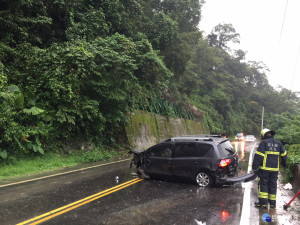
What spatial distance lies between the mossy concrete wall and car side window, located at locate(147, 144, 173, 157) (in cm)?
921

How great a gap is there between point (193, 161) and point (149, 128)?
592 inches

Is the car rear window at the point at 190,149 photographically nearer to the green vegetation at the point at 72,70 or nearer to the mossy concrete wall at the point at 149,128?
the green vegetation at the point at 72,70

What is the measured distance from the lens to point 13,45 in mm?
13422

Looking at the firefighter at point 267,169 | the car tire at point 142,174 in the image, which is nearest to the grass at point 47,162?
the car tire at point 142,174

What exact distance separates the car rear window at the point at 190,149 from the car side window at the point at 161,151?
0.27m

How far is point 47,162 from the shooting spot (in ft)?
39.2

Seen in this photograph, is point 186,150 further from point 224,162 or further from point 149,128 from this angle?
point 149,128

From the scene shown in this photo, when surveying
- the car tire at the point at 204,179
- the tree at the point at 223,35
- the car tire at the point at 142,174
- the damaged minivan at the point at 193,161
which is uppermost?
the tree at the point at 223,35

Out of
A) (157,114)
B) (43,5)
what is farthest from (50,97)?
(157,114)

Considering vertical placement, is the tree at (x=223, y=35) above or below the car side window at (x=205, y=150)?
above

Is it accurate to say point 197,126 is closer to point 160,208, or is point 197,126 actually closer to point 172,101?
point 172,101

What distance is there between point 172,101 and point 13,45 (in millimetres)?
21418

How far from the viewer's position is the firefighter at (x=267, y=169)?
6.15 metres

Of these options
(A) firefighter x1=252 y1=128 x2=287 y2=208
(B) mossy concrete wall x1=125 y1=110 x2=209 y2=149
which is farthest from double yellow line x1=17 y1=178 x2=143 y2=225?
(B) mossy concrete wall x1=125 y1=110 x2=209 y2=149
